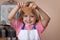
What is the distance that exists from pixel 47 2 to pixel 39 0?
6 cm

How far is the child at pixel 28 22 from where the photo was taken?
93 cm

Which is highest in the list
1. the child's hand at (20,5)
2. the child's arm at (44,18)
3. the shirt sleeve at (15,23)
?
the child's hand at (20,5)

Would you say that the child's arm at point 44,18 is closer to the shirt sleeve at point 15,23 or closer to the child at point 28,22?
the child at point 28,22

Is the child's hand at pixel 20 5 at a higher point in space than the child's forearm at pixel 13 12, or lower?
higher

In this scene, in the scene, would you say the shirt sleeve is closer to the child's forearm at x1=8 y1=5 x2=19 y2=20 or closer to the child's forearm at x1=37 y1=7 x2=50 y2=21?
the child's forearm at x1=8 y1=5 x2=19 y2=20

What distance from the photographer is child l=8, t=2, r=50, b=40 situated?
3.06ft

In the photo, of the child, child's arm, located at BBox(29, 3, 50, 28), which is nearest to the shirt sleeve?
the child

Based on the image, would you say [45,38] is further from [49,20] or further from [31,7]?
[31,7]

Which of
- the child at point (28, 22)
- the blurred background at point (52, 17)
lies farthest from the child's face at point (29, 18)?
A: the blurred background at point (52, 17)

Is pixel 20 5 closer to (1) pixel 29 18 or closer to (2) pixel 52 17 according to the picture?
(1) pixel 29 18

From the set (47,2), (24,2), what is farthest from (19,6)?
(47,2)

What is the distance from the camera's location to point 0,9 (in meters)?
0.99

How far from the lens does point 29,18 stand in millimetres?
933

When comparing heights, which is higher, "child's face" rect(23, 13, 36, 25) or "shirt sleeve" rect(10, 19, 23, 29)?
"child's face" rect(23, 13, 36, 25)
